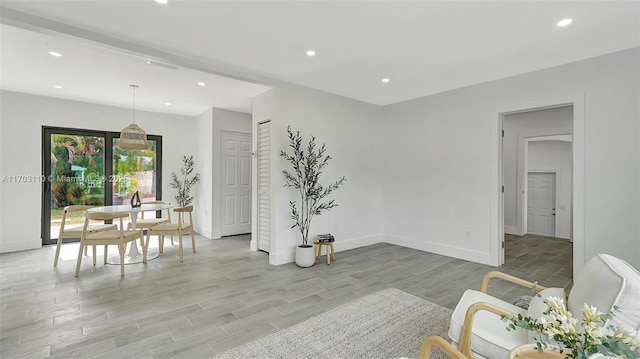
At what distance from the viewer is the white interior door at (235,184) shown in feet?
20.3

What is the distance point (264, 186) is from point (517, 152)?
5.60 meters

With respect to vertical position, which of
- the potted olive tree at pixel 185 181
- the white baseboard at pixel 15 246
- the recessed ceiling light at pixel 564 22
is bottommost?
the white baseboard at pixel 15 246

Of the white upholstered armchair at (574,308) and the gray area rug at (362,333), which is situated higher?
the white upholstered armchair at (574,308)

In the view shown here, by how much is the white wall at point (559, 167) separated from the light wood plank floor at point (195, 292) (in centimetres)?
158

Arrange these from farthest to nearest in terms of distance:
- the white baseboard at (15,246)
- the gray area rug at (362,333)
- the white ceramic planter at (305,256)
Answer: the white baseboard at (15,246)
the white ceramic planter at (305,256)
the gray area rug at (362,333)

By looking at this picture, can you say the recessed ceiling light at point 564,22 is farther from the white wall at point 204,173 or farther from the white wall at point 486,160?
the white wall at point 204,173

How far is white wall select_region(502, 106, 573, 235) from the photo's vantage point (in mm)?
6015

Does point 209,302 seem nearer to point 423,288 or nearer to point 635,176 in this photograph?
point 423,288

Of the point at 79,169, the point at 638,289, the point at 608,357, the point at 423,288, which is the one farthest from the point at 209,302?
the point at 79,169

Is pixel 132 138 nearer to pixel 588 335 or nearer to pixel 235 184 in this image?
pixel 235 184

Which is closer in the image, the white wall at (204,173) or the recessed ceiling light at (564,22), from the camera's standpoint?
the recessed ceiling light at (564,22)

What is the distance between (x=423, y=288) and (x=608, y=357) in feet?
7.92

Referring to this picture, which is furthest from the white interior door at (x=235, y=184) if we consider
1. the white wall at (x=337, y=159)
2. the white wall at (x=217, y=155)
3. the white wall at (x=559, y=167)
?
the white wall at (x=559, y=167)

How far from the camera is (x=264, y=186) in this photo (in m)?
4.72
